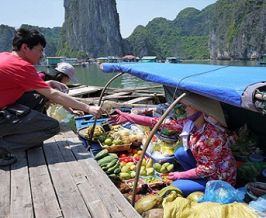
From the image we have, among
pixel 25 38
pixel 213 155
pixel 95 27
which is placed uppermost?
pixel 95 27

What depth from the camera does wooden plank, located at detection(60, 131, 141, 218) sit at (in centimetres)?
257

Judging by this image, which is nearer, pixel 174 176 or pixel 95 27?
pixel 174 176

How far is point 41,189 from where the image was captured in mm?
2988

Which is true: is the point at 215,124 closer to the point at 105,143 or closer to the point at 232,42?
the point at 105,143

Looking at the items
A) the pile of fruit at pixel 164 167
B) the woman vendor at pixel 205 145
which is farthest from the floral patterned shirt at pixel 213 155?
the pile of fruit at pixel 164 167

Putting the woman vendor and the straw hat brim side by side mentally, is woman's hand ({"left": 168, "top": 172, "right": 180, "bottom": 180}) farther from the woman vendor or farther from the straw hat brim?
the straw hat brim

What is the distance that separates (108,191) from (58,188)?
0.44 metres

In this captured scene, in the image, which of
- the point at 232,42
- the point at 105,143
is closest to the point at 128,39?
the point at 232,42

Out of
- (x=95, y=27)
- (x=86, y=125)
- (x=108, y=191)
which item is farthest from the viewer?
(x=95, y=27)

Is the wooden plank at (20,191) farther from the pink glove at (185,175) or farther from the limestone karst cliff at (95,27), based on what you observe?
the limestone karst cliff at (95,27)

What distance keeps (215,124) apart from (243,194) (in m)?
0.70

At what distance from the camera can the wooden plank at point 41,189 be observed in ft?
8.58

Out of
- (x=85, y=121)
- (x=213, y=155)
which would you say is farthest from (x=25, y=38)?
(x=85, y=121)

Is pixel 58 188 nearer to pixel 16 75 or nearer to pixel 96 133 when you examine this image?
pixel 16 75
